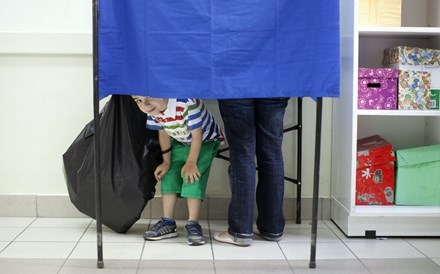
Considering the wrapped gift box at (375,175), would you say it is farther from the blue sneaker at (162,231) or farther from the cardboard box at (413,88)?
the blue sneaker at (162,231)

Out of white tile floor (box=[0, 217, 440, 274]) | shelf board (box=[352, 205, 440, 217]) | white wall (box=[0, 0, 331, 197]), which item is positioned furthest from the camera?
white wall (box=[0, 0, 331, 197])

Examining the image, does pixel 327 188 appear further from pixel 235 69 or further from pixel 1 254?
pixel 1 254

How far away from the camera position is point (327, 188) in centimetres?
302

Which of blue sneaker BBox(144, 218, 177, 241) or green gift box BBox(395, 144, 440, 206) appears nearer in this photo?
blue sneaker BBox(144, 218, 177, 241)

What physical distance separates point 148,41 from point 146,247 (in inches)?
37.0

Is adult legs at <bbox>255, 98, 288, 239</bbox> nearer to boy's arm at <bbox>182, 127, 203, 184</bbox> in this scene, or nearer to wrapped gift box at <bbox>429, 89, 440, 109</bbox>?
boy's arm at <bbox>182, 127, 203, 184</bbox>

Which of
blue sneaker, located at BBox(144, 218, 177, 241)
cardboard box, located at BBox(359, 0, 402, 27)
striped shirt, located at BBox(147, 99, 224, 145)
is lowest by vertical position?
blue sneaker, located at BBox(144, 218, 177, 241)

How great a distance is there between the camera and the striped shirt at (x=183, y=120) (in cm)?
248

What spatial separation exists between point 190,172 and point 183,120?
0.26m

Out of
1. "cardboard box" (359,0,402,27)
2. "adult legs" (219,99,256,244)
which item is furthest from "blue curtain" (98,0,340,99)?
"cardboard box" (359,0,402,27)

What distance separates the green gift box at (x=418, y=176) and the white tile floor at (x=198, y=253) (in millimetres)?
215

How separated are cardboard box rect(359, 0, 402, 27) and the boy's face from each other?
1060mm

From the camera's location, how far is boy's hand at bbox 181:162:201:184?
2.58 meters

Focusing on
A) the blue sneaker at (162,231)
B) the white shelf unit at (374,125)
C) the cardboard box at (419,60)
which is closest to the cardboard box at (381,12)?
the white shelf unit at (374,125)
